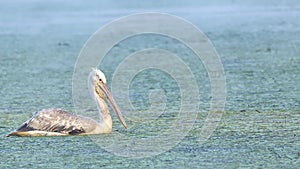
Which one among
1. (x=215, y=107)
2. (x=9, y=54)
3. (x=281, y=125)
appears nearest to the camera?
(x=281, y=125)

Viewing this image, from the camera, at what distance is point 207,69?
8227mm

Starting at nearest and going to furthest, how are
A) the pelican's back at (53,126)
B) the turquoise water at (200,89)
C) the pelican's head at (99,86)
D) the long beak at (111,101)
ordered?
the turquoise water at (200,89)
the pelican's back at (53,126)
the long beak at (111,101)
the pelican's head at (99,86)

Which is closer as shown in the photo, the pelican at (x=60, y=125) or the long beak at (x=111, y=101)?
the pelican at (x=60, y=125)

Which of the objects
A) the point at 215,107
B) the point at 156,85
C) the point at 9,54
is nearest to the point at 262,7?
the point at 9,54

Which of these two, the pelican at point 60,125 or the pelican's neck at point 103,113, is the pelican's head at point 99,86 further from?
the pelican at point 60,125

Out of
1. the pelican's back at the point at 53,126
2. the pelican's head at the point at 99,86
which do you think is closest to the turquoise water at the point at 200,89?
the pelican's back at the point at 53,126

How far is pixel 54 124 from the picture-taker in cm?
536

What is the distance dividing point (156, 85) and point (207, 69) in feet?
3.52

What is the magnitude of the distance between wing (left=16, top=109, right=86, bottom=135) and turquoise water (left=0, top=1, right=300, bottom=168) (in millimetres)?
75

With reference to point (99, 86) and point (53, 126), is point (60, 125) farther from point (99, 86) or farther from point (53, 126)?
point (99, 86)

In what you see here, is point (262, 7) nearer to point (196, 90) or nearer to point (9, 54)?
point (9, 54)

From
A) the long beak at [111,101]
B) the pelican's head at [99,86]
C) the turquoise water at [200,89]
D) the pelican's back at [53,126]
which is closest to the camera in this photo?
the turquoise water at [200,89]

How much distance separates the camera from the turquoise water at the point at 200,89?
4660mm

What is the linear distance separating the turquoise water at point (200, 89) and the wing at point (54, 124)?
7 cm
